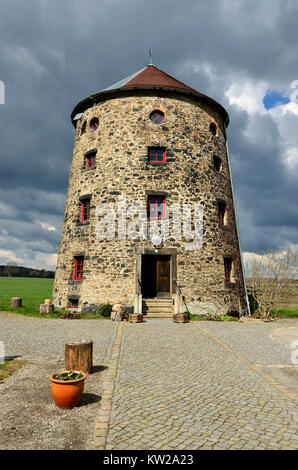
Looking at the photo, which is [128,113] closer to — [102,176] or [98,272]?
[102,176]

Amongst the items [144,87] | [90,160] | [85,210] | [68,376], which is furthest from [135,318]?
[144,87]

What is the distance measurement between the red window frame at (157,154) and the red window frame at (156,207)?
217 centimetres

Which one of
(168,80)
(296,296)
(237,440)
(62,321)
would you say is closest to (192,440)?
(237,440)

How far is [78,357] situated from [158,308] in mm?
9652

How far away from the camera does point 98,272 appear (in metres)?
16.6

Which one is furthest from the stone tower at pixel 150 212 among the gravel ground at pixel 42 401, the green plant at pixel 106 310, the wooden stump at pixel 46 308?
the gravel ground at pixel 42 401

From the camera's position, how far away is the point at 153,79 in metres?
19.5

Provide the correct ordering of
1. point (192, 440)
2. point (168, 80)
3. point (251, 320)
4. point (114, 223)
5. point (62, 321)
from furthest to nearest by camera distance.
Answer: point (168, 80) < point (114, 223) < point (251, 320) < point (62, 321) < point (192, 440)

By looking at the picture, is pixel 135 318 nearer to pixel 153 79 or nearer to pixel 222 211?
pixel 222 211

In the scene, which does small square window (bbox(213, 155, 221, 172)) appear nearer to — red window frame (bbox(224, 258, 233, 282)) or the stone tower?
the stone tower

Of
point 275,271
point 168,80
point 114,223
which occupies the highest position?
point 168,80

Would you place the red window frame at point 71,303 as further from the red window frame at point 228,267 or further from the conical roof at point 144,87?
the conical roof at point 144,87

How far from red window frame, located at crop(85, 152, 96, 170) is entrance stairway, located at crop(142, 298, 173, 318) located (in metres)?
8.90

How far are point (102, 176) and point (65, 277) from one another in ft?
20.7
